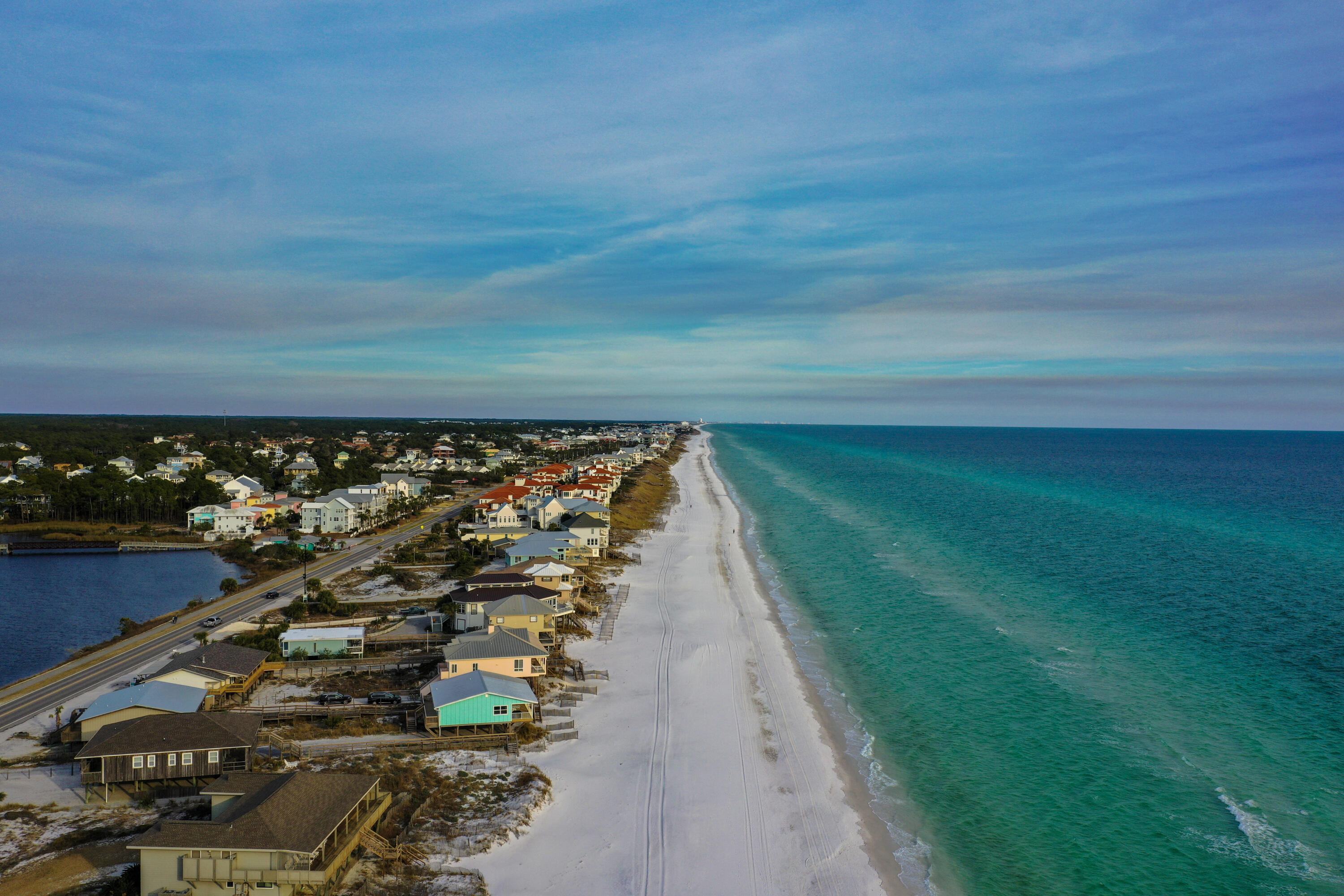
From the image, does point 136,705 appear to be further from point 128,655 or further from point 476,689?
point 128,655

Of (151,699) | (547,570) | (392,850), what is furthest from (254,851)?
(547,570)

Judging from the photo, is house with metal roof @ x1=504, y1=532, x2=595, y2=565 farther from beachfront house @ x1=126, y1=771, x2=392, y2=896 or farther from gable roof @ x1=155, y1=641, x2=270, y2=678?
beachfront house @ x1=126, y1=771, x2=392, y2=896

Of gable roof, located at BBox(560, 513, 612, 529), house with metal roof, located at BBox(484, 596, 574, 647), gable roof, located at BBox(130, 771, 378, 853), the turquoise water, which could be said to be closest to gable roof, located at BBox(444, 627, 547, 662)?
house with metal roof, located at BBox(484, 596, 574, 647)

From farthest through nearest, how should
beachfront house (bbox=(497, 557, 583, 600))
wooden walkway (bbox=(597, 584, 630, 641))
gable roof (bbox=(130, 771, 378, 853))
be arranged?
beachfront house (bbox=(497, 557, 583, 600)), wooden walkway (bbox=(597, 584, 630, 641)), gable roof (bbox=(130, 771, 378, 853))

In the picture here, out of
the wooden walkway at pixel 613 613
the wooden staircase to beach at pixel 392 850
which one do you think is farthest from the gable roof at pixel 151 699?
the wooden walkway at pixel 613 613

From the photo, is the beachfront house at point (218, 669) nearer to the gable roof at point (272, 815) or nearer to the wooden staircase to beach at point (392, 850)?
the gable roof at point (272, 815)

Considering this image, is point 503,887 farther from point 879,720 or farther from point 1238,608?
point 1238,608
